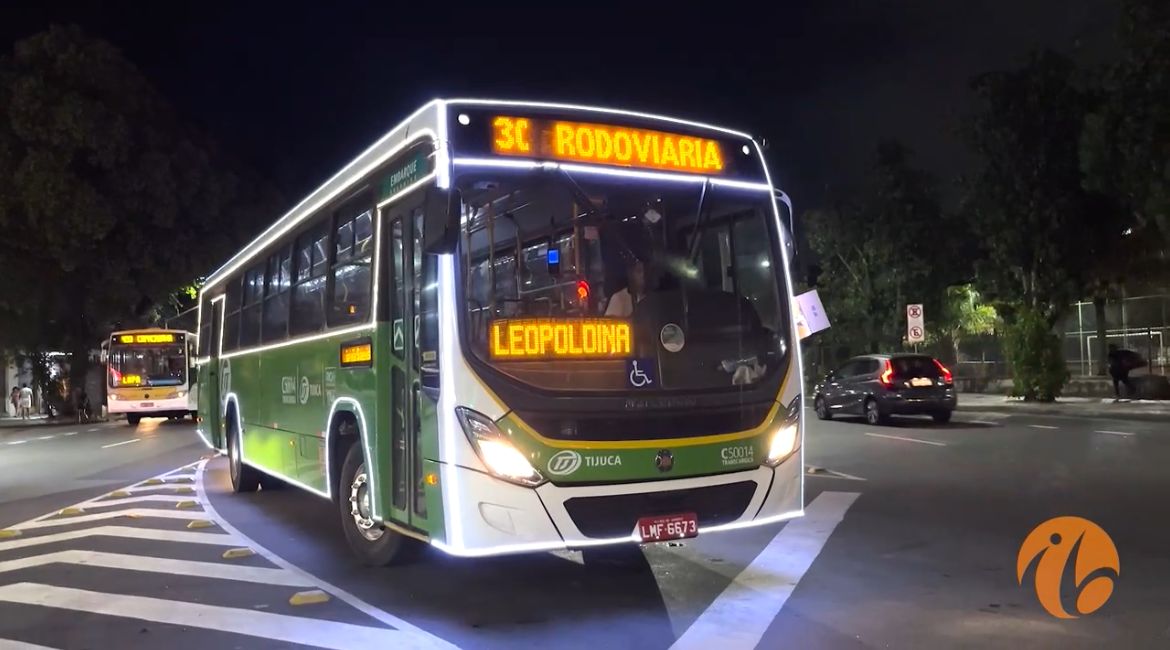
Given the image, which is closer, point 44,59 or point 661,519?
point 661,519

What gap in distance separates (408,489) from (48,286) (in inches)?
1296

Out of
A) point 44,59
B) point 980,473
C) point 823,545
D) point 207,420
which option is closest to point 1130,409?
point 980,473

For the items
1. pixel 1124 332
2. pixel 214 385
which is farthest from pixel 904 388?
pixel 214 385

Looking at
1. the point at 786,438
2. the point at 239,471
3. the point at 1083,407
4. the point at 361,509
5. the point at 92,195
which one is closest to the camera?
the point at 786,438

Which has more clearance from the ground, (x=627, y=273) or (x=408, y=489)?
(x=627, y=273)

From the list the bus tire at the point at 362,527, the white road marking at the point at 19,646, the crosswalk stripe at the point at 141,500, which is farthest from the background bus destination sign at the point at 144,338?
the white road marking at the point at 19,646

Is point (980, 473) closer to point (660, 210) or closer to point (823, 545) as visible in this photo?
point (823, 545)

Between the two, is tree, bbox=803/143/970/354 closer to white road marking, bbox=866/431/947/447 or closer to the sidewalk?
the sidewalk

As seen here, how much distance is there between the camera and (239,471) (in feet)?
Answer: 43.0

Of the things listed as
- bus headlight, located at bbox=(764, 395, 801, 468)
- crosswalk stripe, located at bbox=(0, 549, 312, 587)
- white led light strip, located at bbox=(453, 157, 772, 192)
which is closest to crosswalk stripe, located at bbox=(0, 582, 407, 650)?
crosswalk stripe, located at bbox=(0, 549, 312, 587)

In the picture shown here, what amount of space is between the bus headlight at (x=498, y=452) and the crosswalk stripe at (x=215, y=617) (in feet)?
4.00

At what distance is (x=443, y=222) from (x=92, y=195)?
29.9m

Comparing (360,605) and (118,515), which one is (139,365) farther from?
(360,605)

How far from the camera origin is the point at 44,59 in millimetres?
32000
